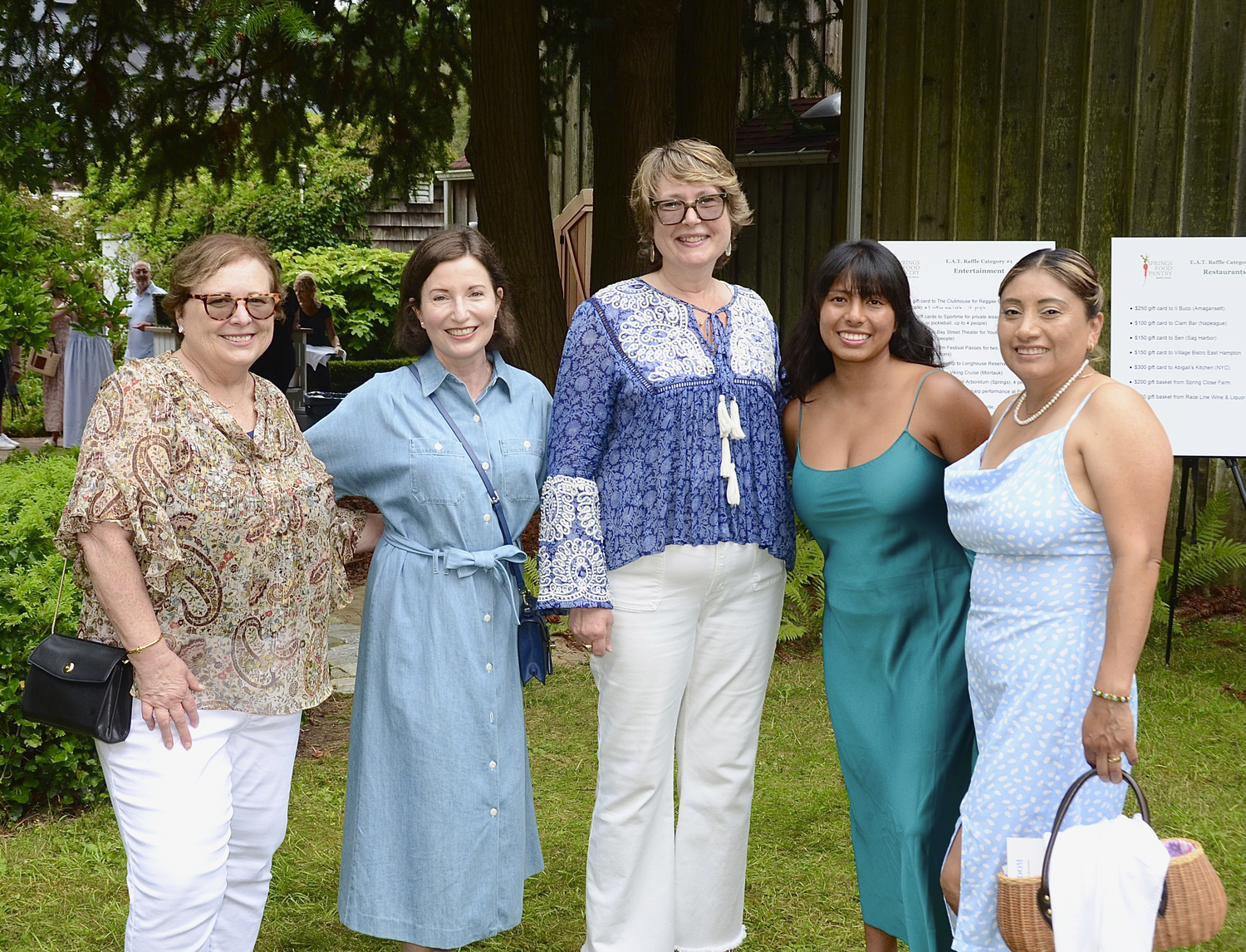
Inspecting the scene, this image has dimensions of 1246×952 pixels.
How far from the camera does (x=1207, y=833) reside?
387cm

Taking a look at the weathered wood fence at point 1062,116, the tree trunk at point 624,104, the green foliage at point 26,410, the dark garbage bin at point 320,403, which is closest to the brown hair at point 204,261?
the tree trunk at point 624,104

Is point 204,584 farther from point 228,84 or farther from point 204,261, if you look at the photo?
point 228,84

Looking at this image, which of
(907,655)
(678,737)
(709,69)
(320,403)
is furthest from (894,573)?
(320,403)

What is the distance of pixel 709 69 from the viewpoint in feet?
22.1

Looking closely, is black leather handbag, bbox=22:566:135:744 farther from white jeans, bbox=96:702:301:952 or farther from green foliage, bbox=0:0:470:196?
green foliage, bbox=0:0:470:196

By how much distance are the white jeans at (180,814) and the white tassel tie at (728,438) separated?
1.19 meters

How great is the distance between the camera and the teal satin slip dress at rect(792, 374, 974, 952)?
264 centimetres

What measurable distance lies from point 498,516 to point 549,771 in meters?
2.10

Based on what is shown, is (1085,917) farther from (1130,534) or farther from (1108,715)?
(1130,534)

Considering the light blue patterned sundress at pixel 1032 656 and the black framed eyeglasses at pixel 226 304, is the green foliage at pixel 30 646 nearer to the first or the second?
the black framed eyeglasses at pixel 226 304

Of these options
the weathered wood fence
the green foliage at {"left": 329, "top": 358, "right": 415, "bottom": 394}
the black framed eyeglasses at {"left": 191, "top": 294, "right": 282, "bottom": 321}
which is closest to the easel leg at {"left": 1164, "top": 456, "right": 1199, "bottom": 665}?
the weathered wood fence

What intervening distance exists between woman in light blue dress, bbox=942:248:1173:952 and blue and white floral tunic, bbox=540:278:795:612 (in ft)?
1.92

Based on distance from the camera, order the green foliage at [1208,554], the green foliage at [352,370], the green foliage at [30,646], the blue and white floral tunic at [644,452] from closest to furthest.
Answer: the blue and white floral tunic at [644,452] < the green foliage at [30,646] < the green foliage at [1208,554] < the green foliage at [352,370]

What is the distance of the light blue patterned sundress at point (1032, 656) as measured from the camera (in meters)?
2.20
